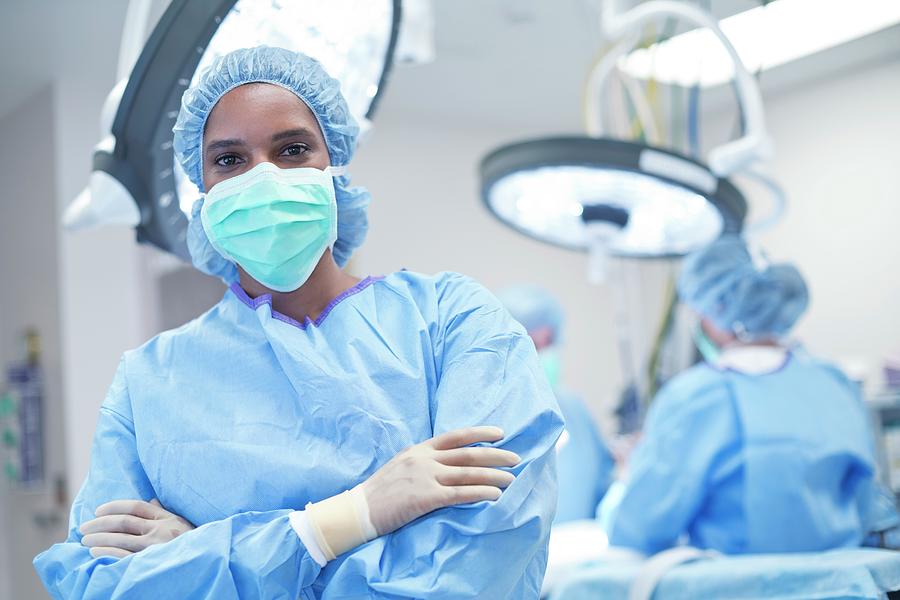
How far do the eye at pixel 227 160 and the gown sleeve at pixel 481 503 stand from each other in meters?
0.33

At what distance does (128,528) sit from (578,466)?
2.40m

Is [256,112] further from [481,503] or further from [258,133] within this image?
[481,503]

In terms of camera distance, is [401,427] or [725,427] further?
[725,427]

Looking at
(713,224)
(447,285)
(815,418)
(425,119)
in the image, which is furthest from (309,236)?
(425,119)

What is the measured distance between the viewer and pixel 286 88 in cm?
126

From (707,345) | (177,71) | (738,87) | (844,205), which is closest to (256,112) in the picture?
(177,71)

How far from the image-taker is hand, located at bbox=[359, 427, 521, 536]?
41.5 inches

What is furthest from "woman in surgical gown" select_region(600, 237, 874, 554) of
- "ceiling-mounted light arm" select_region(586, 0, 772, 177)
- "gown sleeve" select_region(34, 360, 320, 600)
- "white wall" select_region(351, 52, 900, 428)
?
"white wall" select_region(351, 52, 900, 428)

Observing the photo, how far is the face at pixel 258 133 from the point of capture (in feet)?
4.05

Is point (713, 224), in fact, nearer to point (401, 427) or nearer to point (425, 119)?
point (401, 427)

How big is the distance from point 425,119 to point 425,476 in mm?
3848

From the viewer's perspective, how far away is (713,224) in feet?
7.27

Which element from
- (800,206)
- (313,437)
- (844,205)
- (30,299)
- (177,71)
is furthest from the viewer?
(800,206)

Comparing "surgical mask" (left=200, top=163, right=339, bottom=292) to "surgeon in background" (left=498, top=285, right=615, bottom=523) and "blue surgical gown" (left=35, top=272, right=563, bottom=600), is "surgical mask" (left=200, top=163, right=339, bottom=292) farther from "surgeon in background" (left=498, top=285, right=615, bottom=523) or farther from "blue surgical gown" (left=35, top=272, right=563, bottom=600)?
"surgeon in background" (left=498, top=285, right=615, bottom=523)
